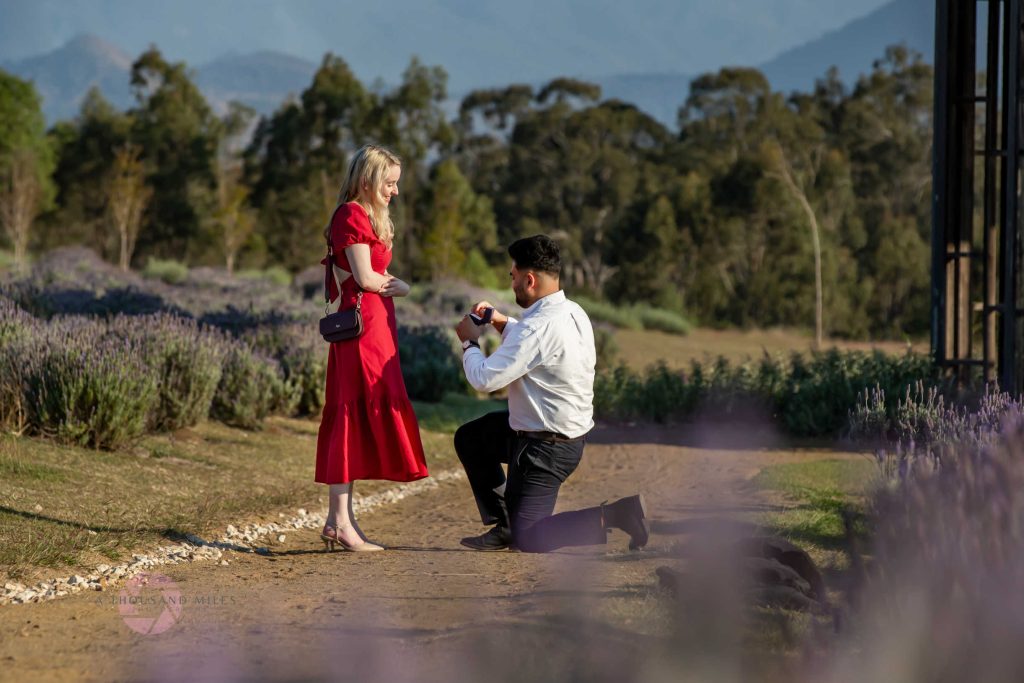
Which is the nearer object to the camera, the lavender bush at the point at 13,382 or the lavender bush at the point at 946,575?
the lavender bush at the point at 946,575

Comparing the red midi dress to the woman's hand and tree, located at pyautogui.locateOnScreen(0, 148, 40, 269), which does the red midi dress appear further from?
tree, located at pyautogui.locateOnScreen(0, 148, 40, 269)

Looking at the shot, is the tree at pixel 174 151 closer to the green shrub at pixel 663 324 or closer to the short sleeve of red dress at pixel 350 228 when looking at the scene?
the green shrub at pixel 663 324

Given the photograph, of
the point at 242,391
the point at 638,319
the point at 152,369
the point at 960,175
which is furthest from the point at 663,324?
the point at 152,369

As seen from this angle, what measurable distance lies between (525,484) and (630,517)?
499 mm

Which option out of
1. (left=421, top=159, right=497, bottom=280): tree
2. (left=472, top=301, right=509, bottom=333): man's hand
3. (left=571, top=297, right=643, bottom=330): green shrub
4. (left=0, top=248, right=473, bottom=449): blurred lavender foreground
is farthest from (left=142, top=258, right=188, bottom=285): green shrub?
(left=472, top=301, right=509, bottom=333): man's hand

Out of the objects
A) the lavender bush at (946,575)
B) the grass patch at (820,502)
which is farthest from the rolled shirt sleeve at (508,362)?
the lavender bush at (946,575)

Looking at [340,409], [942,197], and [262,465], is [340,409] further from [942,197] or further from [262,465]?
[942,197]

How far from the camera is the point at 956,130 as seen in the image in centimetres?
1005

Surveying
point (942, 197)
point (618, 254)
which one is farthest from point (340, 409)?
point (618, 254)

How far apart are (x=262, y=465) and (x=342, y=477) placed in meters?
2.80

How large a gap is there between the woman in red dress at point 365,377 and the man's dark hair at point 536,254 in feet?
1.84

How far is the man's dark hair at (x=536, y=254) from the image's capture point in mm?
5234

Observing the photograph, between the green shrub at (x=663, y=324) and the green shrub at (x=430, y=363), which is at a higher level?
the green shrub at (x=663, y=324)

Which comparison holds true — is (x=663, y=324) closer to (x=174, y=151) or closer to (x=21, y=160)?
(x=21, y=160)
